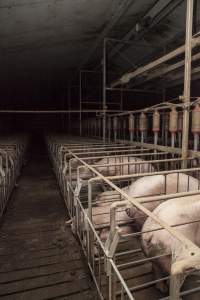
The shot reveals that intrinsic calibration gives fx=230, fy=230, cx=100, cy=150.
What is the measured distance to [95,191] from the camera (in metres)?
3.64

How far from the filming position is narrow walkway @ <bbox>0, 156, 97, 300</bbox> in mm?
1860

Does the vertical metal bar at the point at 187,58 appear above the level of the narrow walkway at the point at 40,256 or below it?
above

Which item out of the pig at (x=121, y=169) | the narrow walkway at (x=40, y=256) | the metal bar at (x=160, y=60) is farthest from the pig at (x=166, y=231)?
the metal bar at (x=160, y=60)

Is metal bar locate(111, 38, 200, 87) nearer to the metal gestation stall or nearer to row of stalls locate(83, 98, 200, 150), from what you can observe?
the metal gestation stall

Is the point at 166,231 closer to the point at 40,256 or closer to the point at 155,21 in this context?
the point at 40,256

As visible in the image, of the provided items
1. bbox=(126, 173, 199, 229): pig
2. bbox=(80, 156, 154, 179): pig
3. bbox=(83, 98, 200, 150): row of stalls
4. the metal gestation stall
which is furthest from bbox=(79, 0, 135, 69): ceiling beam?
bbox=(126, 173, 199, 229): pig

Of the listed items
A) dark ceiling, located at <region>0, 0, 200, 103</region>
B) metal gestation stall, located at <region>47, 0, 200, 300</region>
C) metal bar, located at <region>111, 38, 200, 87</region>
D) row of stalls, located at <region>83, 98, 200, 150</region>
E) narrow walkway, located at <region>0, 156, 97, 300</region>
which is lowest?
narrow walkway, located at <region>0, 156, 97, 300</region>

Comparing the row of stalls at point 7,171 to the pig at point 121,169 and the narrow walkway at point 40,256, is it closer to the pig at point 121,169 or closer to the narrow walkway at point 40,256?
the narrow walkway at point 40,256

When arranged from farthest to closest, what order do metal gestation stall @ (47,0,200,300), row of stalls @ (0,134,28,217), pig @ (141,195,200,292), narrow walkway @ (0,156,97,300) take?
row of stalls @ (0,134,28,217) → narrow walkway @ (0,156,97,300) → pig @ (141,195,200,292) → metal gestation stall @ (47,0,200,300)

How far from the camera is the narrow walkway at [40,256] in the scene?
186 cm

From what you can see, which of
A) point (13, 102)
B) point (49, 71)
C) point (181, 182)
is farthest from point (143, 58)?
point (13, 102)

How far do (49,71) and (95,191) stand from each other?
6823mm

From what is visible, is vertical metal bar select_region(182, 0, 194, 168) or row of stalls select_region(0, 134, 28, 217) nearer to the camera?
vertical metal bar select_region(182, 0, 194, 168)

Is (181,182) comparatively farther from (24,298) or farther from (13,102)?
(13,102)
